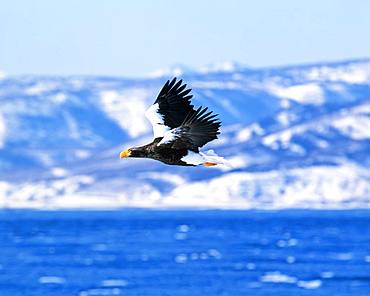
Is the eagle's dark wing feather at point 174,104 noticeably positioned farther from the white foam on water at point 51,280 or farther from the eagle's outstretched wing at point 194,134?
the white foam on water at point 51,280

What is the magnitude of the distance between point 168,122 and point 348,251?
10216cm

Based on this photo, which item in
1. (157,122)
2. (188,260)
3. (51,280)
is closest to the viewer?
(157,122)

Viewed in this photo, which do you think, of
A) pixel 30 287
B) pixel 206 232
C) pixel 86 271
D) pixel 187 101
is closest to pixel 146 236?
pixel 206 232

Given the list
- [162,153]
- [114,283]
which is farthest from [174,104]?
[114,283]

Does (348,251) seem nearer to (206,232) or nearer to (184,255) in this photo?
(184,255)

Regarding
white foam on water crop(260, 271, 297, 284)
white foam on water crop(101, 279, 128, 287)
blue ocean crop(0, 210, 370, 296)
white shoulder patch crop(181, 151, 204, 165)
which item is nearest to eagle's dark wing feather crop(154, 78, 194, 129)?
white shoulder patch crop(181, 151, 204, 165)

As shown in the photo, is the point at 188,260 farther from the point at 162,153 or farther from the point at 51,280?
the point at 162,153

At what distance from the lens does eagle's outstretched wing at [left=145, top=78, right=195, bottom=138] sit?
68.1 ft

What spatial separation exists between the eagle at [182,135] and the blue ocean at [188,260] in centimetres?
5996

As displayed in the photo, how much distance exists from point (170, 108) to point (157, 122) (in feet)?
1.30

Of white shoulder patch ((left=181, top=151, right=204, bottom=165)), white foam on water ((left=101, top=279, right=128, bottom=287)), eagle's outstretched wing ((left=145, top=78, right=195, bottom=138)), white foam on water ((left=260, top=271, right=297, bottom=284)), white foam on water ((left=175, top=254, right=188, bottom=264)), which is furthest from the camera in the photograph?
white foam on water ((left=175, top=254, right=188, bottom=264))

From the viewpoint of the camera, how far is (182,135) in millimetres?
19906

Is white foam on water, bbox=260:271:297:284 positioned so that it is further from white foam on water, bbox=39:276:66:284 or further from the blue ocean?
white foam on water, bbox=39:276:66:284

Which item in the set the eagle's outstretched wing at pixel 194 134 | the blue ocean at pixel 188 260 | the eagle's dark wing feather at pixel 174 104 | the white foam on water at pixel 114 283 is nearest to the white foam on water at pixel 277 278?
the blue ocean at pixel 188 260
